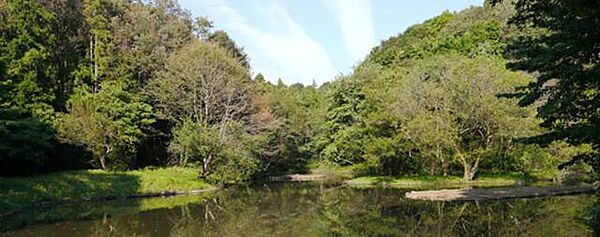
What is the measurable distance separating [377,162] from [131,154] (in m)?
20.2

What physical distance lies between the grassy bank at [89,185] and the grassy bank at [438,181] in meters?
13.2

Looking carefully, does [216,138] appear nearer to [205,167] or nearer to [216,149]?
[216,149]

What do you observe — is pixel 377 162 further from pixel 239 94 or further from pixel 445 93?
pixel 239 94

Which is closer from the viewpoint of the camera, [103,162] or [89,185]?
[89,185]

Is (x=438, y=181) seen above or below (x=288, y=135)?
below

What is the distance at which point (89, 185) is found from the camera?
34.6 metres

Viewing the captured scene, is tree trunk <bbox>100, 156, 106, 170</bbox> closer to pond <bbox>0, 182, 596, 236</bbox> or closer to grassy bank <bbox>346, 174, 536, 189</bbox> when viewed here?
pond <bbox>0, 182, 596, 236</bbox>

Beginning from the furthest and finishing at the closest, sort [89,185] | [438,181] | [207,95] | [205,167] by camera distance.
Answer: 1. [207,95]
2. [205,167]
3. [438,181]
4. [89,185]

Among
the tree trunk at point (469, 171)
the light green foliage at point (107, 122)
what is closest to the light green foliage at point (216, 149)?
the light green foliage at point (107, 122)

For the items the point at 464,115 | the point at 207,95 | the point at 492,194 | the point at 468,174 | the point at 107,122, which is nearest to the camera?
the point at 492,194

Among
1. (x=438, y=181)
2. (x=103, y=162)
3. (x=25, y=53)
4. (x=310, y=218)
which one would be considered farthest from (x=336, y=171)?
(x=310, y=218)

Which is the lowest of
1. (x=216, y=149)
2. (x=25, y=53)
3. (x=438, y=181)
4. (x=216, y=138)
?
(x=438, y=181)

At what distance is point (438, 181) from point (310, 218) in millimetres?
19409

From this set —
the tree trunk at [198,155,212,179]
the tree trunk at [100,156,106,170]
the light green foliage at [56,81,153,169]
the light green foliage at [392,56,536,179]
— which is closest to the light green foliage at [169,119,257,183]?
the tree trunk at [198,155,212,179]
